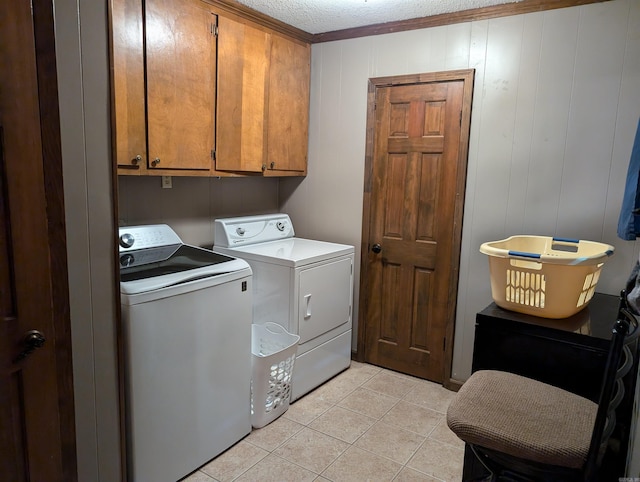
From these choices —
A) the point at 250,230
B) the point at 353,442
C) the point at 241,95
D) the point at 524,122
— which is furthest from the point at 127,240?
the point at 524,122

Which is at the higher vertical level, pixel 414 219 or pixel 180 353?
pixel 414 219

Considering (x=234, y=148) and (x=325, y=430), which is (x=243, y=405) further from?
(x=234, y=148)

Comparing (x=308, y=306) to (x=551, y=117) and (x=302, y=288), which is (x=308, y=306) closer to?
(x=302, y=288)

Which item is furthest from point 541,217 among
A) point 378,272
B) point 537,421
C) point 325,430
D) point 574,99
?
point 325,430

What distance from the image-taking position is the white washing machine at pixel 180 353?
1.88 m

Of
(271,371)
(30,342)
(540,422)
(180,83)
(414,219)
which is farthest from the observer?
(414,219)

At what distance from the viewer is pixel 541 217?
2648 millimetres

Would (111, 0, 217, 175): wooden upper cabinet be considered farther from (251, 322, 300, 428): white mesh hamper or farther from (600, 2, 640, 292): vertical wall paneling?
(600, 2, 640, 292): vertical wall paneling

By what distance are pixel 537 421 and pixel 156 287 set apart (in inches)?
60.0

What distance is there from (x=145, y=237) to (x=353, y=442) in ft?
5.18

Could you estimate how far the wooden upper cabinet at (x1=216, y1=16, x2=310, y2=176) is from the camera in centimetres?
272

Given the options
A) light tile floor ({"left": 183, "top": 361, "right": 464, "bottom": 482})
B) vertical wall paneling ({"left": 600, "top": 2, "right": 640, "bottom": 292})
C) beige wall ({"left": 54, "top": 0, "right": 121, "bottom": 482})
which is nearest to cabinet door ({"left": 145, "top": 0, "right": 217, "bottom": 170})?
beige wall ({"left": 54, "top": 0, "right": 121, "bottom": 482})

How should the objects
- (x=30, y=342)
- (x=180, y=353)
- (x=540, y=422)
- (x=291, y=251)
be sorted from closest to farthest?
(x=30, y=342) → (x=540, y=422) → (x=180, y=353) → (x=291, y=251)

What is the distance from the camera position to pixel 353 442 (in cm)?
245
